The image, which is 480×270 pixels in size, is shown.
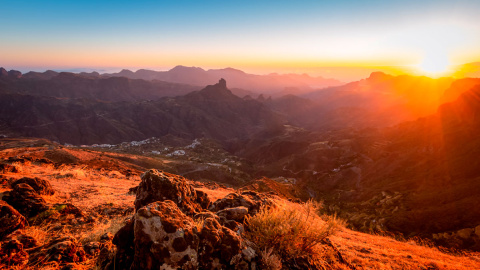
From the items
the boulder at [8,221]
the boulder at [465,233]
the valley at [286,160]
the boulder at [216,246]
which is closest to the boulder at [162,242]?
the boulder at [216,246]

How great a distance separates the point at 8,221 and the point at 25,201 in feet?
7.06

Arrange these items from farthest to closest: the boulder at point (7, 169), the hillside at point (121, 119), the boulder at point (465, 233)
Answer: the hillside at point (121, 119), the boulder at point (465, 233), the boulder at point (7, 169)

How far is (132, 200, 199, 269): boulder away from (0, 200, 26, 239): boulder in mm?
3986

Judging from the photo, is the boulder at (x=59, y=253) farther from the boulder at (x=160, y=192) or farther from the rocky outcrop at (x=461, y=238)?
the rocky outcrop at (x=461, y=238)

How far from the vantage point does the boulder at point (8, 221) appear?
504cm

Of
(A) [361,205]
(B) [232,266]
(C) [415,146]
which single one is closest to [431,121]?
(C) [415,146]

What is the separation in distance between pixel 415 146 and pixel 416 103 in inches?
4884

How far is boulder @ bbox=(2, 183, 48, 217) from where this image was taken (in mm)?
6727

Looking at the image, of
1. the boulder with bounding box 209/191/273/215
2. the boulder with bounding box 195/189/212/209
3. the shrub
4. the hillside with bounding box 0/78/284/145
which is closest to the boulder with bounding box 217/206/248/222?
the shrub

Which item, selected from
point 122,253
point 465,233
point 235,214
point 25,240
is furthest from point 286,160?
point 122,253

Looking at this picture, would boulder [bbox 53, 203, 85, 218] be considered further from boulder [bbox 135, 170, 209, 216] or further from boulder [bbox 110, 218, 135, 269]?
boulder [bbox 110, 218, 135, 269]

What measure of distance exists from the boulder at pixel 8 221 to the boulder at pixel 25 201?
1640 mm

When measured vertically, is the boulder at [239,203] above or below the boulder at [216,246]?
below

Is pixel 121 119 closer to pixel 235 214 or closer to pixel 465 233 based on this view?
pixel 465 233
